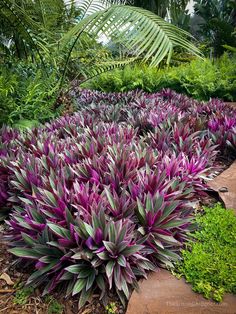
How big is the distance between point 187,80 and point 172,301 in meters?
5.52

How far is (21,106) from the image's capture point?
438 centimetres

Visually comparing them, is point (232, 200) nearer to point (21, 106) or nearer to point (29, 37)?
point (21, 106)

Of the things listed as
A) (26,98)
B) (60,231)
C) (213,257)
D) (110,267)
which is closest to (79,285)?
(110,267)

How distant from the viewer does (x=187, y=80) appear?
658cm

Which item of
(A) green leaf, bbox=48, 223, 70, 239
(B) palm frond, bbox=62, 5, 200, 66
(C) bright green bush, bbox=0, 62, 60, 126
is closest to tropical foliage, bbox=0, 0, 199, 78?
(B) palm frond, bbox=62, 5, 200, 66

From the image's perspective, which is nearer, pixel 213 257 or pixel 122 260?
pixel 122 260

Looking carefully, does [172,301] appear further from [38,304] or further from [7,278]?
[7,278]

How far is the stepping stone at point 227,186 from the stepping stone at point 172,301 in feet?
3.22

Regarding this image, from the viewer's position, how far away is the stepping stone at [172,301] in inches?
66.4

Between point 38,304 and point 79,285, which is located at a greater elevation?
point 79,285

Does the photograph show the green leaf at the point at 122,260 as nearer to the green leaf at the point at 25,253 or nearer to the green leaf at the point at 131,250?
the green leaf at the point at 131,250

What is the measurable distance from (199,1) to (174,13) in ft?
32.0

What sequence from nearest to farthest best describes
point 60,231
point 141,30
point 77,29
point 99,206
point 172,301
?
1. point 172,301
2. point 60,231
3. point 99,206
4. point 141,30
5. point 77,29

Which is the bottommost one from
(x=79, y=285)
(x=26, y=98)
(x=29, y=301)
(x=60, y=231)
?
(x=29, y=301)
